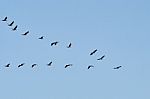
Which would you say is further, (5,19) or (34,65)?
(34,65)

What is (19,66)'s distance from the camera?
9638cm

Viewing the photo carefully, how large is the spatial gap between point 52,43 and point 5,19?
820 cm

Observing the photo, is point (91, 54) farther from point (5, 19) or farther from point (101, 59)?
point (5, 19)

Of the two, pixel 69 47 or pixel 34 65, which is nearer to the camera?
pixel 69 47

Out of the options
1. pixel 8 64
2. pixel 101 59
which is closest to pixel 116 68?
pixel 101 59

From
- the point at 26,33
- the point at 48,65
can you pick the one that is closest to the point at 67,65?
the point at 48,65

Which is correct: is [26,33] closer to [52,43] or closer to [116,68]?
[52,43]

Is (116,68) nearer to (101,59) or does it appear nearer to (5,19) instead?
(101,59)

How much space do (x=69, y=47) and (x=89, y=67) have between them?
7.90 m

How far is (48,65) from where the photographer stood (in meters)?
95.6

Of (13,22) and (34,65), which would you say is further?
(34,65)

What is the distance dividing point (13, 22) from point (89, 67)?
14.5m

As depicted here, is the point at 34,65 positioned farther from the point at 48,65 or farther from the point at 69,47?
the point at 69,47

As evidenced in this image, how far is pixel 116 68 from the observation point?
3733 inches
